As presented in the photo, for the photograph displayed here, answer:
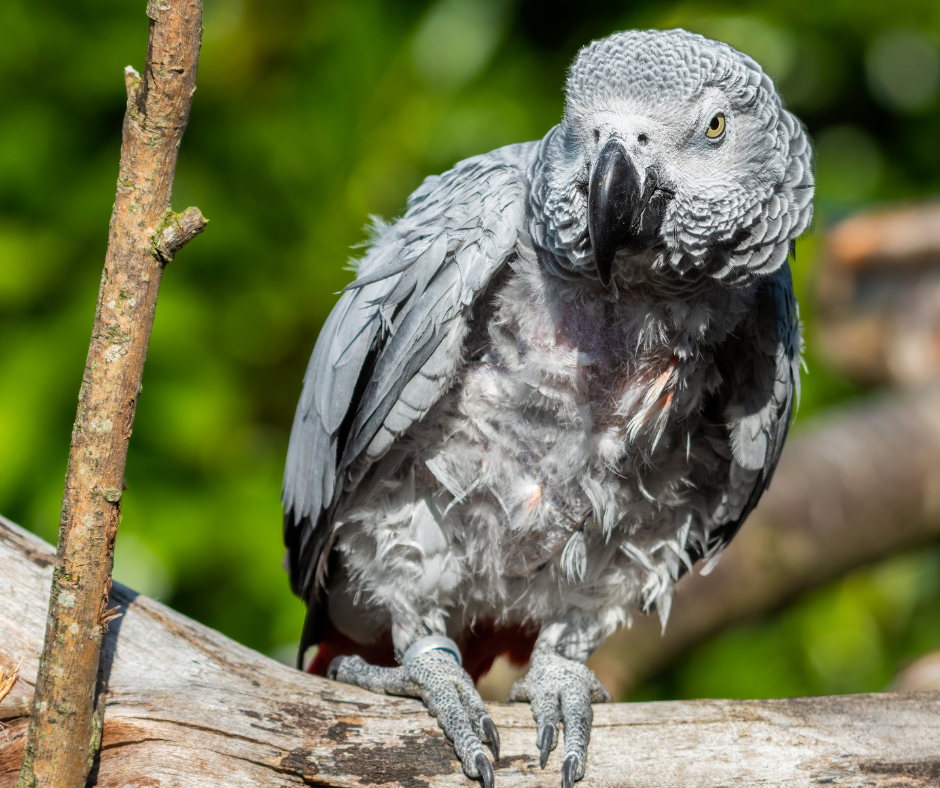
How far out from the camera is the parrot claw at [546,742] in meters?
1.00

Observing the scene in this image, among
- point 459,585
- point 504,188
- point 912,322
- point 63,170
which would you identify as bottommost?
point 459,585

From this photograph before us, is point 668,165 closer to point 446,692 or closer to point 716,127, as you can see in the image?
point 716,127

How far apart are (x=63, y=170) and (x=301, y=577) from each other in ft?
4.68

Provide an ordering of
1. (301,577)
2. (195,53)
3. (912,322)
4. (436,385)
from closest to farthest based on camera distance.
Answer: (195,53)
(436,385)
(301,577)
(912,322)

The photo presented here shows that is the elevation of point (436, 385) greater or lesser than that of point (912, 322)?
lesser

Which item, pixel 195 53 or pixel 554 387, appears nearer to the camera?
pixel 195 53

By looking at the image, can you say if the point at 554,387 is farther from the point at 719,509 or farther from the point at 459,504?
the point at 719,509

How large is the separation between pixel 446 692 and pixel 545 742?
5.4 inches

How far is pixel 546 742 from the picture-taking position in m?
1.01

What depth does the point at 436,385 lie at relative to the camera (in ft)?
3.47

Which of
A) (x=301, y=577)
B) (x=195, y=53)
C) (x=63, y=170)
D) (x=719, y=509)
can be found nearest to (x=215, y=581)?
(x=301, y=577)

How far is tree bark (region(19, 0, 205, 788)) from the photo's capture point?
2.30 ft

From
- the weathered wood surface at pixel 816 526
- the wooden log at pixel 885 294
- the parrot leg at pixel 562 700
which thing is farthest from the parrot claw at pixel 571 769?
the wooden log at pixel 885 294

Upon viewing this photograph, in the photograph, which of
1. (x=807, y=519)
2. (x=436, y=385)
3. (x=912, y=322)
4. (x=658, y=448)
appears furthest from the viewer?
(x=912, y=322)
